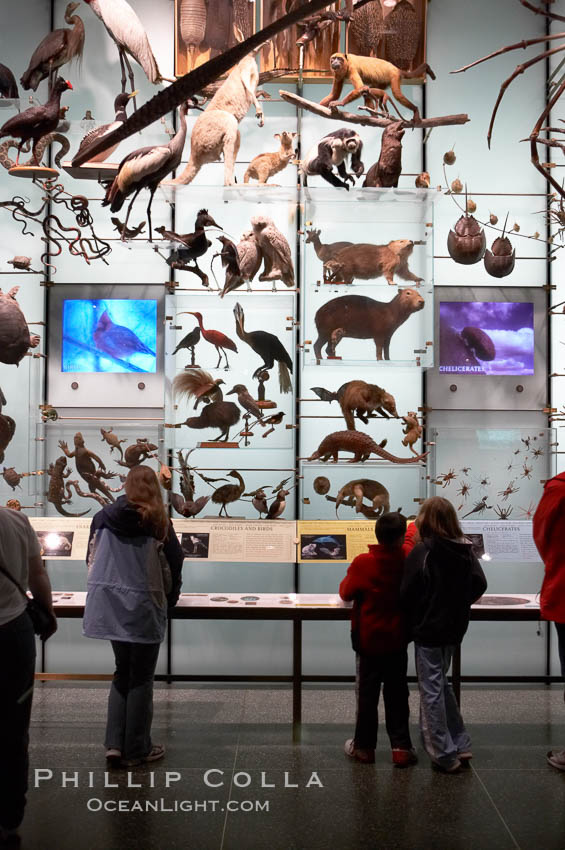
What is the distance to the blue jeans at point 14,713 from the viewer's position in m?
2.95

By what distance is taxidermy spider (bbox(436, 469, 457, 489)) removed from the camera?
19.2 feet

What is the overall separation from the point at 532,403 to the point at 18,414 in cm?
384

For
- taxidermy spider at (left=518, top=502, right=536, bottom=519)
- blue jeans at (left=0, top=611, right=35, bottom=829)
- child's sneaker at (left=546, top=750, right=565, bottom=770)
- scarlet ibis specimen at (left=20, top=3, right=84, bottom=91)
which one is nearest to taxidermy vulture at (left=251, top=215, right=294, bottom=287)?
scarlet ibis specimen at (left=20, top=3, right=84, bottom=91)

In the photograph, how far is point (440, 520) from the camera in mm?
4051

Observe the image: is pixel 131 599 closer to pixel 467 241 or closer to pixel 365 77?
pixel 467 241

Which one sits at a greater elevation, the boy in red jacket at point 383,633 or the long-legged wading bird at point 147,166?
the long-legged wading bird at point 147,166

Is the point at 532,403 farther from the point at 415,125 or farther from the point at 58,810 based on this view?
the point at 58,810

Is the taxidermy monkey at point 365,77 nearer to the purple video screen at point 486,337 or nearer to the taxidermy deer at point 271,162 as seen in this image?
the taxidermy deer at point 271,162

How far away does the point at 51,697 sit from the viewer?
18.6ft

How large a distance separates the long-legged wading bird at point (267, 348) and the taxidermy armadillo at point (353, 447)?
48cm

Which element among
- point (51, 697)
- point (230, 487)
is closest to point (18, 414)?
point (230, 487)

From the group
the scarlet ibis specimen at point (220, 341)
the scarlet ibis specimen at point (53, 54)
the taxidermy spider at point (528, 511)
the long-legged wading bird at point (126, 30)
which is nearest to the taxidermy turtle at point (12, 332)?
the scarlet ibis specimen at point (220, 341)

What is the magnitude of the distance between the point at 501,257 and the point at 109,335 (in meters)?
2.97

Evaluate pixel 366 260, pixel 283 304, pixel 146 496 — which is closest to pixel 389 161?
pixel 366 260
